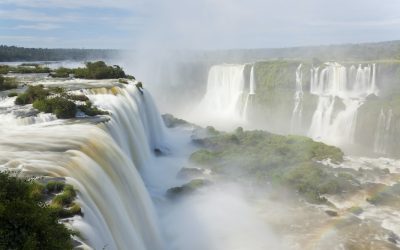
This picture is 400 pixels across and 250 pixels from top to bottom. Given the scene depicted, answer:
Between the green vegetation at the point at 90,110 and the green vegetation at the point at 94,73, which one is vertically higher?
the green vegetation at the point at 94,73

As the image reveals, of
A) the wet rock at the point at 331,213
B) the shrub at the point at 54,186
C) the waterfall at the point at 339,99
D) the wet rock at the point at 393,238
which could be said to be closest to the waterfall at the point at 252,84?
the waterfall at the point at 339,99

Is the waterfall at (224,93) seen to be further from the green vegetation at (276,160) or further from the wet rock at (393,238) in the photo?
the wet rock at (393,238)

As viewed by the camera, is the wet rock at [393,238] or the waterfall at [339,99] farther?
the waterfall at [339,99]

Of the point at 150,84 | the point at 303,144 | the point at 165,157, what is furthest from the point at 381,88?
the point at 150,84

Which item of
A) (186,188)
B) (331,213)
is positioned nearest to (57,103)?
(186,188)

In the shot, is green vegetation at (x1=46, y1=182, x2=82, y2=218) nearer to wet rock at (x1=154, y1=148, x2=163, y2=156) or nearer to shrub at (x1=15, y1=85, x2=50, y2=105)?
shrub at (x1=15, y1=85, x2=50, y2=105)

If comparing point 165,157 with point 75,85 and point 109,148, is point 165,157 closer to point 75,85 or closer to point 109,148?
point 75,85

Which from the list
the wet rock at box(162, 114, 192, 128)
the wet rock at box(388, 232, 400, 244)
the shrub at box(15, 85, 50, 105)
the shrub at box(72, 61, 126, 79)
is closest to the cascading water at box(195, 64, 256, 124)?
the wet rock at box(162, 114, 192, 128)

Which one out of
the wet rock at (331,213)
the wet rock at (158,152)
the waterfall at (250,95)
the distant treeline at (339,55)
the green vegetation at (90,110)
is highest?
the distant treeline at (339,55)
